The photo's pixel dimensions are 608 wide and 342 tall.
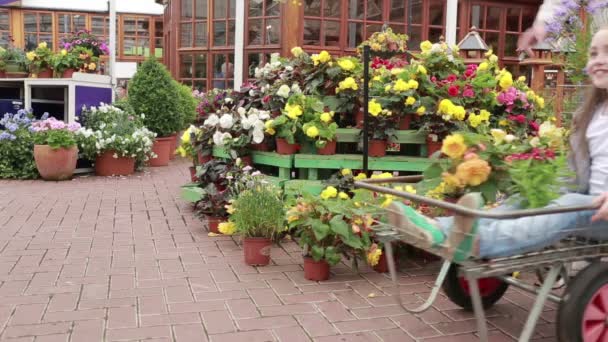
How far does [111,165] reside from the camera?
9.03 m

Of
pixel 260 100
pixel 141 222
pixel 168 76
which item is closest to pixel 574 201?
pixel 260 100

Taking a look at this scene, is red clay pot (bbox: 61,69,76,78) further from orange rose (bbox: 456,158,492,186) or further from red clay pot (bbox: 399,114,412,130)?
orange rose (bbox: 456,158,492,186)

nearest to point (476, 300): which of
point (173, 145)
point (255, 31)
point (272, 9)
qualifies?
point (173, 145)

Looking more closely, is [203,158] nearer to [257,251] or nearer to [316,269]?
[257,251]

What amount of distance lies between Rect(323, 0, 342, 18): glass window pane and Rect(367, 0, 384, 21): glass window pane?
2.11 feet

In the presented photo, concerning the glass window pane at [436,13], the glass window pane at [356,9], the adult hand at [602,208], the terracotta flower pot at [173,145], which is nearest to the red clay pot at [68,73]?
the terracotta flower pot at [173,145]

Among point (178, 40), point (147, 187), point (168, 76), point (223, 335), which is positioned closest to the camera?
point (223, 335)

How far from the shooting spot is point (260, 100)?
19.1ft

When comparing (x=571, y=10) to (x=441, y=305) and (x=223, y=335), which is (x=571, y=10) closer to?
(x=441, y=305)

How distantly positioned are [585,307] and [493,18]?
41.2 ft

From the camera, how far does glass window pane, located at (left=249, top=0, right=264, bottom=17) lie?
42.6 ft

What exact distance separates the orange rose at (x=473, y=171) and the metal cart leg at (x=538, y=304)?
0.46m

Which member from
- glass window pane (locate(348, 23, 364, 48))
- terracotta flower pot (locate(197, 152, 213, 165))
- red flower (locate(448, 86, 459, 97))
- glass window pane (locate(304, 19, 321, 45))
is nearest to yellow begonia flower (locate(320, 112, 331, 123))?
red flower (locate(448, 86, 459, 97))

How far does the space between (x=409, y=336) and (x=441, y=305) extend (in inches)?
20.9
